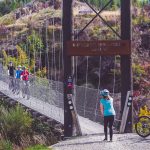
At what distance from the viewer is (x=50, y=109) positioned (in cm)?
1669

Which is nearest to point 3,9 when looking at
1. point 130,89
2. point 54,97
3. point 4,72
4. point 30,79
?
point 4,72

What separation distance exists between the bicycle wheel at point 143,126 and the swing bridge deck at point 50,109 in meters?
1.62

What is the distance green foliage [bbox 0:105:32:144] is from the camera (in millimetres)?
14918

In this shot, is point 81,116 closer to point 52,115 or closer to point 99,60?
point 52,115

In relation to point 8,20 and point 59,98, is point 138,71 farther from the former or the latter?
point 8,20

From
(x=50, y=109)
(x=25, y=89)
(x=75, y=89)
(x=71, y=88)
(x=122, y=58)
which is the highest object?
(x=122, y=58)

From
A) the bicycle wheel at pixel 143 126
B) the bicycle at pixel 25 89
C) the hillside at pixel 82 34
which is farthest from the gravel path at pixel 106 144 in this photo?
the hillside at pixel 82 34

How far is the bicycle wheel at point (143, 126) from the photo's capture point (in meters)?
11.7

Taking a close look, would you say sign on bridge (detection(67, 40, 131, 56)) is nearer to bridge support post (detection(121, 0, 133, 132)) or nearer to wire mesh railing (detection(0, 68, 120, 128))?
bridge support post (detection(121, 0, 133, 132))

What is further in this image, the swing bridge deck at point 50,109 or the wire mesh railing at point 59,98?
the wire mesh railing at point 59,98

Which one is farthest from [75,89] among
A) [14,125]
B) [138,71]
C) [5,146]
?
[138,71]

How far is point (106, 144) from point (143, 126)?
3.45 ft

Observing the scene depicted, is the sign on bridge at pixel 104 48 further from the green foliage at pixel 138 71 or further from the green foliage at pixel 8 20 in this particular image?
the green foliage at pixel 8 20

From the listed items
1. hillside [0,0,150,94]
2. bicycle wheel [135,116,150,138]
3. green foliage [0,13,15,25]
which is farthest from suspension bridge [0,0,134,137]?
green foliage [0,13,15,25]
